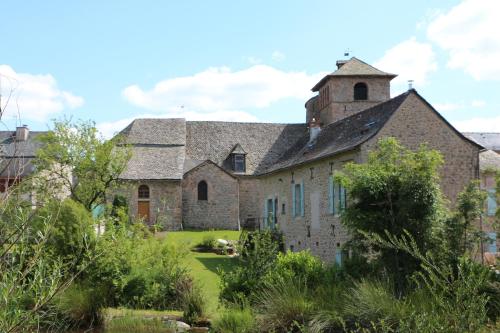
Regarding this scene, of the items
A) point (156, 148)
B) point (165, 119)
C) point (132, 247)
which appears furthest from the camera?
point (165, 119)

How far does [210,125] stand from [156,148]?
222 inches

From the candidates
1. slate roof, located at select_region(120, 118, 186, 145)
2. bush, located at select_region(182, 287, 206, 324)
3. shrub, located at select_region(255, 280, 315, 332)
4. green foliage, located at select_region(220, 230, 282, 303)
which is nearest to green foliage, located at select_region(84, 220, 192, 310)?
bush, located at select_region(182, 287, 206, 324)

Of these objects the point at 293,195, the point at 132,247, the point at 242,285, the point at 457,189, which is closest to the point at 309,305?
the point at 242,285

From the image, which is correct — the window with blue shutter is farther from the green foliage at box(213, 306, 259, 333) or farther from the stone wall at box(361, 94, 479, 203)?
the green foliage at box(213, 306, 259, 333)

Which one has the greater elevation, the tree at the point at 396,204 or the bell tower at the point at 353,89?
the bell tower at the point at 353,89

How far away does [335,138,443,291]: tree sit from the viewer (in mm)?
11937

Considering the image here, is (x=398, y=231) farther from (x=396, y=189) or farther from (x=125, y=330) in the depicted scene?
(x=125, y=330)

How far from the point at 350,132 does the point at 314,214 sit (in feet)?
11.6

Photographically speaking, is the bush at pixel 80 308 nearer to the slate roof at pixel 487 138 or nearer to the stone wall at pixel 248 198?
the stone wall at pixel 248 198

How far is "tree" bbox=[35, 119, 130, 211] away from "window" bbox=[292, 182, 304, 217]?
7.35 metres

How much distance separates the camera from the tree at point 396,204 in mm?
11937

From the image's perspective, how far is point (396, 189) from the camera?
12.5 m

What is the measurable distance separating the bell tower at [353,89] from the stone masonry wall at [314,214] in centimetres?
1051

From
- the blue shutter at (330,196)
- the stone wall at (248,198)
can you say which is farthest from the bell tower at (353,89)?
the blue shutter at (330,196)
